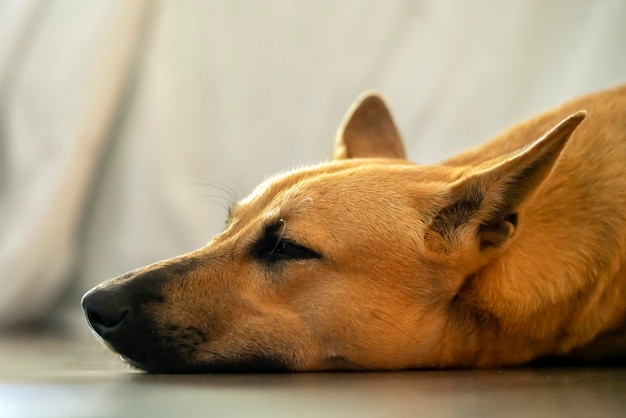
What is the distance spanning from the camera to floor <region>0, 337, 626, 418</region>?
98cm

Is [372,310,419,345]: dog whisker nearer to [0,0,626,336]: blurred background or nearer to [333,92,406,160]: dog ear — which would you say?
[333,92,406,160]: dog ear

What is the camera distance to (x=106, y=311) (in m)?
1.36

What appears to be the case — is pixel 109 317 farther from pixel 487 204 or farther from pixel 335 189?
pixel 487 204

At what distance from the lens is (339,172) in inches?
64.5

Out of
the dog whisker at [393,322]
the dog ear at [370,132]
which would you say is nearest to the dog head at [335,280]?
the dog whisker at [393,322]

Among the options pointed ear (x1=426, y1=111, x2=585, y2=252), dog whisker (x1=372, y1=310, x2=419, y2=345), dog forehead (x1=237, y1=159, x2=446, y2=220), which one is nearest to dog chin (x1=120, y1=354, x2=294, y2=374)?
dog whisker (x1=372, y1=310, x2=419, y2=345)

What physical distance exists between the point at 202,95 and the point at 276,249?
50.4 inches

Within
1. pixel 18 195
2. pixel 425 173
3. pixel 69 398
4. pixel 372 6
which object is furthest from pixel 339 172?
pixel 372 6

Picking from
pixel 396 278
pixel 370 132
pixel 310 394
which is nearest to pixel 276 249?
pixel 396 278

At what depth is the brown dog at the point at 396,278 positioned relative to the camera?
1.42 meters

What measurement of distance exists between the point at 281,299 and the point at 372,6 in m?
1.68

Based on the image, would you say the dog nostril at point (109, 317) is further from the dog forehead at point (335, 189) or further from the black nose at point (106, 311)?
the dog forehead at point (335, 189)

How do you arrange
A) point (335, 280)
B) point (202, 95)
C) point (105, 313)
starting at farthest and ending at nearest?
point (202, 95) < point (335, 280) < point (105, 313)

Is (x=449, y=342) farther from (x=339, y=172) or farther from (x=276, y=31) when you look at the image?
(x=276, y=31)
